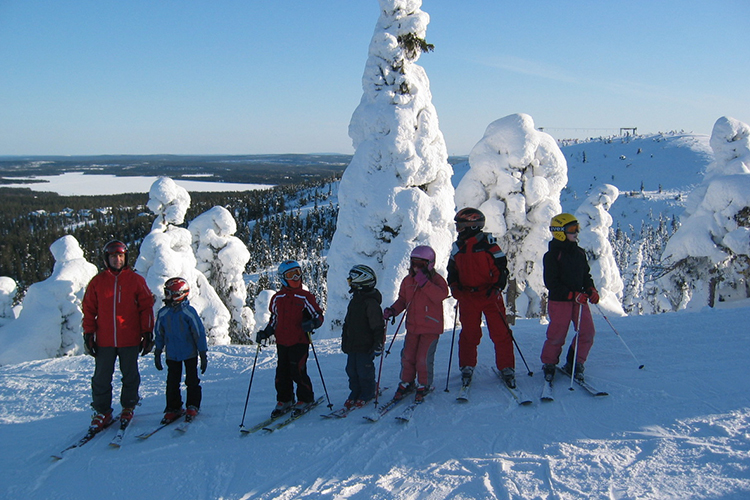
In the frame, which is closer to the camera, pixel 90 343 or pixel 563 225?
pixel 90 343

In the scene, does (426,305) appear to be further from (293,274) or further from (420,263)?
(293,274)

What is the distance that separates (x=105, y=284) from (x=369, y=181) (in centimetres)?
851

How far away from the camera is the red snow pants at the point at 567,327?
5.44m

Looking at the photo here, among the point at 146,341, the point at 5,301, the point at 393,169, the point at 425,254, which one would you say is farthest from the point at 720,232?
the point at 5,301

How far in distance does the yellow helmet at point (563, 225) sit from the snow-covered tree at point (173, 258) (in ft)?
50.2

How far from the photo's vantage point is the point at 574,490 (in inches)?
133

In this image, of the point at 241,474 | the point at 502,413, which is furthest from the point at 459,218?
the point at 241,474

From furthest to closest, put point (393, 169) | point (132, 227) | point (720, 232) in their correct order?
point (132, 227), point (720, 232), point (393, 169)

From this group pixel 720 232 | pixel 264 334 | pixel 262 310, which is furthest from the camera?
pixel 262 310

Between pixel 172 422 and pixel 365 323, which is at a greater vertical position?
pixel 365 323

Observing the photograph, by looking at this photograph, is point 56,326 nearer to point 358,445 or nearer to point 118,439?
point 118,439

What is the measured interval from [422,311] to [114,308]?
3.55 metres

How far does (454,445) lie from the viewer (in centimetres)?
427

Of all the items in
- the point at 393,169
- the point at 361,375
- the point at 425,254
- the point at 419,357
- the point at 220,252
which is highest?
the point at 393,169
